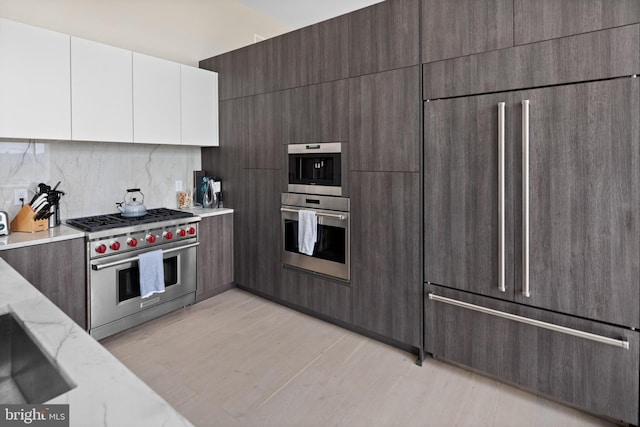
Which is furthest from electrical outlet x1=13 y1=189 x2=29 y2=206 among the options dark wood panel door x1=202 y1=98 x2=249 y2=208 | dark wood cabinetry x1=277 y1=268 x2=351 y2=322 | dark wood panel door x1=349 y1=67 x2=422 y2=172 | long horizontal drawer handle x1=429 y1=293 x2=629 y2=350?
long horizontal drawer handle x1=429 y1=293 x2=629 y2=350

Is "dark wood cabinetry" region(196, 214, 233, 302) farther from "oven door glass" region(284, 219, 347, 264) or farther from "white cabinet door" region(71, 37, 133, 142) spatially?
"white cabinet door" region(71, 37, 133, 142)

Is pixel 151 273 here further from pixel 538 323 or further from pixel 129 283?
pixel 538 323

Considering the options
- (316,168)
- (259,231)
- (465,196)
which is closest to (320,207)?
(316,168)

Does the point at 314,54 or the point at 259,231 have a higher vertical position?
the point at 314,54

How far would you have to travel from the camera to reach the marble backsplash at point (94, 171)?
2723 mm

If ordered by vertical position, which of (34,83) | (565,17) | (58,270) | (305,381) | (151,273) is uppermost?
(565,17)

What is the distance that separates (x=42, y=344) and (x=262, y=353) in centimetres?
180

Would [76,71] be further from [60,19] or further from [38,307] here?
[38,307]

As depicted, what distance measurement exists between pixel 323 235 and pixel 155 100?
73.9 inches

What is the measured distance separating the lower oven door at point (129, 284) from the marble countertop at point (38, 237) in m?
0.25

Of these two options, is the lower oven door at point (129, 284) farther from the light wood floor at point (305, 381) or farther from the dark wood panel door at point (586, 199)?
the dark wood panel door at point (586, 199)

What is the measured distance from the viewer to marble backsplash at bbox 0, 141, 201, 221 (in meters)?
2.72

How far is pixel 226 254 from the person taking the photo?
367 cm

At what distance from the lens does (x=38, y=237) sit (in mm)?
2412
